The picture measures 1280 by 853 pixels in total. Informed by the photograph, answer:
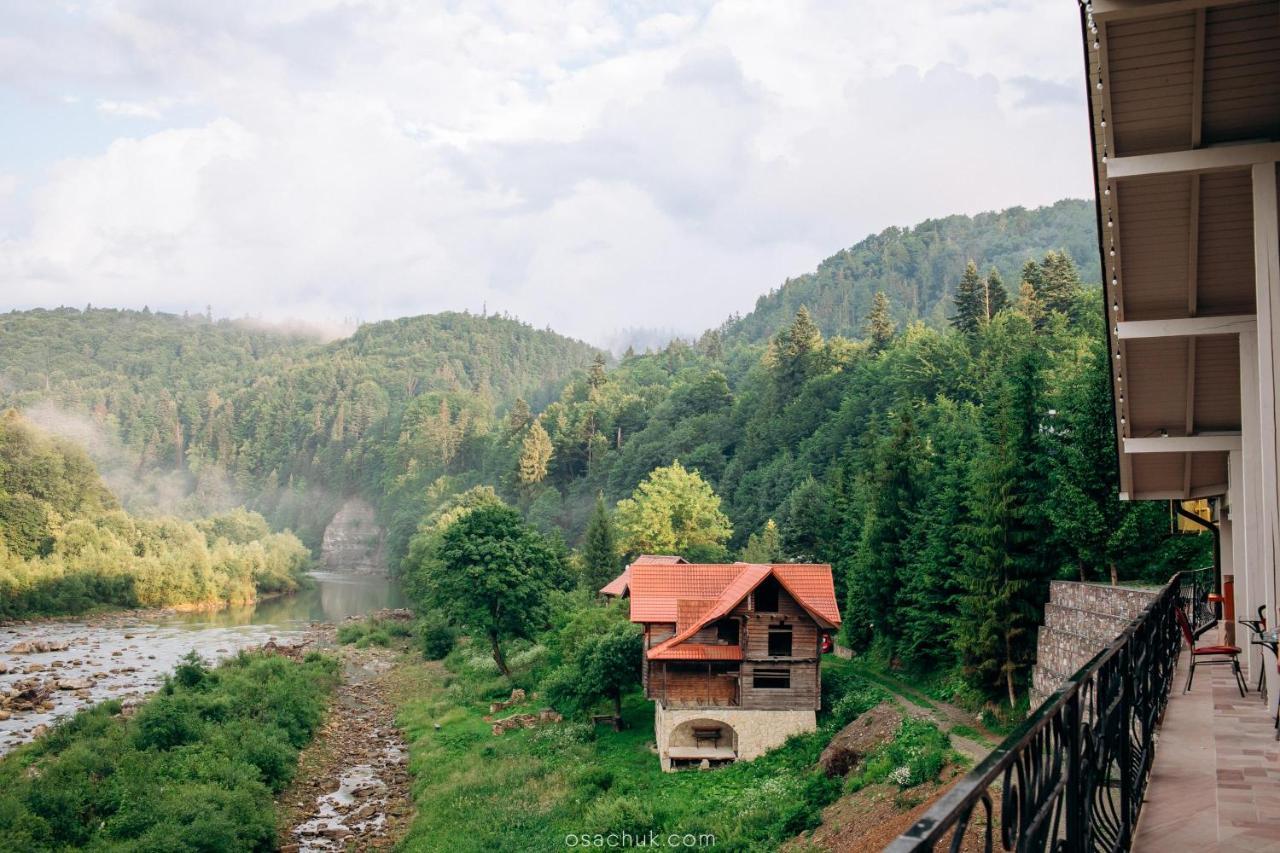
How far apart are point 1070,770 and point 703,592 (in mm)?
27063

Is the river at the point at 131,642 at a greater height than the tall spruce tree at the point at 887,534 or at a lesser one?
lesser

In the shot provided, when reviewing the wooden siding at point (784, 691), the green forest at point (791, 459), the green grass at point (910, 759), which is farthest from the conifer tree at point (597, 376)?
the green grass at point (910, 759)

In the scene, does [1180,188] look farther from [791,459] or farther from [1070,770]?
[791,459]

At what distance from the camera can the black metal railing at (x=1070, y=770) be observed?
2.93 m

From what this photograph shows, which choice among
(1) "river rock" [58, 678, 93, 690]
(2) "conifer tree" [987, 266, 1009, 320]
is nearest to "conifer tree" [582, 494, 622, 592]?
(1) "river rock" [58, 678, 93, 690]

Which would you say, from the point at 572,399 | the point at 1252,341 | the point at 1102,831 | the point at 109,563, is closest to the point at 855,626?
the point at 1252,341

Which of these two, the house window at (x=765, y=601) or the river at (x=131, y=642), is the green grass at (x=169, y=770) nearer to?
the river at (x=131, y=642)

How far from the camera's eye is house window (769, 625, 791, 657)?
29.0 m

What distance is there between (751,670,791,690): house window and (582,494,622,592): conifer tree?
29.4 m

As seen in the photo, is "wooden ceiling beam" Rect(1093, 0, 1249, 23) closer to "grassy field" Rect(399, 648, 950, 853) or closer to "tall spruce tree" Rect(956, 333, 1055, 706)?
"grassy field" Rect(399, 648, 950, 853)

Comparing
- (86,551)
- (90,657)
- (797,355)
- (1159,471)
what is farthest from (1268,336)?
(797,355)

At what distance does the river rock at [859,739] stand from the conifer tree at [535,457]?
82564 mm

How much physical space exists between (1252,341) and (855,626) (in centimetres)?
2812

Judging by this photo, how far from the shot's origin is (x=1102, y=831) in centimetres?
584
